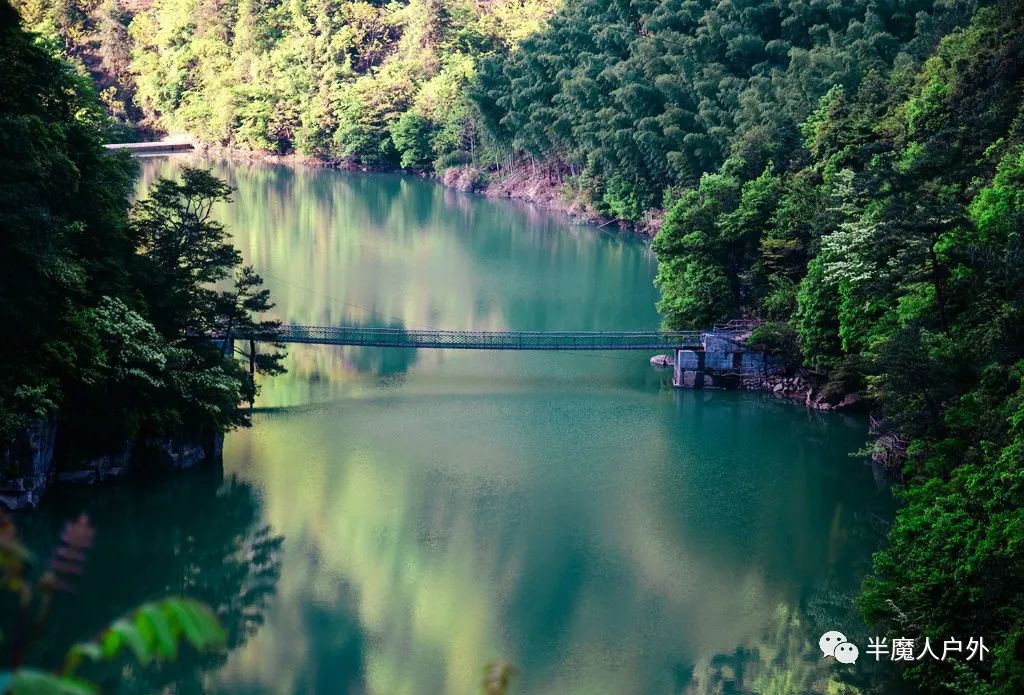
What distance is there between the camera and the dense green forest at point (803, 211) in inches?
799

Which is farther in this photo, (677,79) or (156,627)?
(677,79)

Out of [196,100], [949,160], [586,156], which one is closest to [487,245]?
[586,156]

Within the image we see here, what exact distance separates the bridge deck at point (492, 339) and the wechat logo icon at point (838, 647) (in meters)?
15.1

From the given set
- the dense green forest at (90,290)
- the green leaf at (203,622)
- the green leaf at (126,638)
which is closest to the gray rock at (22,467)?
the dense green forest at (90,290)

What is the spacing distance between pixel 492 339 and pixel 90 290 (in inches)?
537

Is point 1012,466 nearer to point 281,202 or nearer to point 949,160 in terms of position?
point 949,160

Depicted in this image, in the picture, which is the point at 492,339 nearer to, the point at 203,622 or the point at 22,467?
the point at 22,467

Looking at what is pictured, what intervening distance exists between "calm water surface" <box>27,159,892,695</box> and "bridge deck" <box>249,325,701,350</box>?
61cm

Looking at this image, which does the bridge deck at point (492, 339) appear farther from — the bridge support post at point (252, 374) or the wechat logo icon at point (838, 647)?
the wechat logo icon at point (838, 647)

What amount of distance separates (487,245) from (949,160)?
2961 centimetres

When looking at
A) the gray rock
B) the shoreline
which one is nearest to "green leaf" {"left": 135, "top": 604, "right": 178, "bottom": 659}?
the gray rock

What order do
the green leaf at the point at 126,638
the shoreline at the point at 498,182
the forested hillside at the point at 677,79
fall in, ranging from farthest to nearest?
the shoreline at the point at 498,182, the forested hillside at the point at 677,79, the green leaf at the point at 126,638

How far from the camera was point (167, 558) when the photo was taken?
23969 mm

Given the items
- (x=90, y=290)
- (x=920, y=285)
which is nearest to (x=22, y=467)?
(x=90, y=290)
